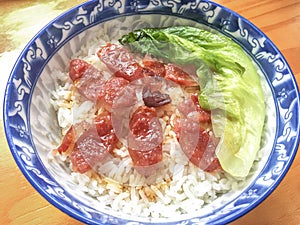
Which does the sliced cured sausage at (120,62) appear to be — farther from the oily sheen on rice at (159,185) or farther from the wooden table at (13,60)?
the wooden table at (13,60)

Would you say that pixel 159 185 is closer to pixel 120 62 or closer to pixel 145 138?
pixel 145 138

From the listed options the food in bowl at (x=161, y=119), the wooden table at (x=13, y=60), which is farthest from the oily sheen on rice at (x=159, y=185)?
the wooden table at (x=13, y=60)

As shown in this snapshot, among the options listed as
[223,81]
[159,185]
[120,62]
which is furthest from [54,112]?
[223,81]

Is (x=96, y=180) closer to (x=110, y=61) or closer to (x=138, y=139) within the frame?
(x=138, y=139)

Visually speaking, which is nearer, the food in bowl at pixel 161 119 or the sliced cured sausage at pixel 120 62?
the food in bowl at pixel 161 119

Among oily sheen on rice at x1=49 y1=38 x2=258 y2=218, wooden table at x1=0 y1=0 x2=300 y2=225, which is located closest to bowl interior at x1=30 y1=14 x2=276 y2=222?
Answer: oily sheen on rice at x1=49 y1=38 x2=258 y2=218

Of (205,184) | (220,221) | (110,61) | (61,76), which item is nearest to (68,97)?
(61,76)

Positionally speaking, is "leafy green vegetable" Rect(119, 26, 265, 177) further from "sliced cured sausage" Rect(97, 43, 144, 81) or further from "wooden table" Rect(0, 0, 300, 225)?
"wooden table" Rect(0, 0, 300, 225)
